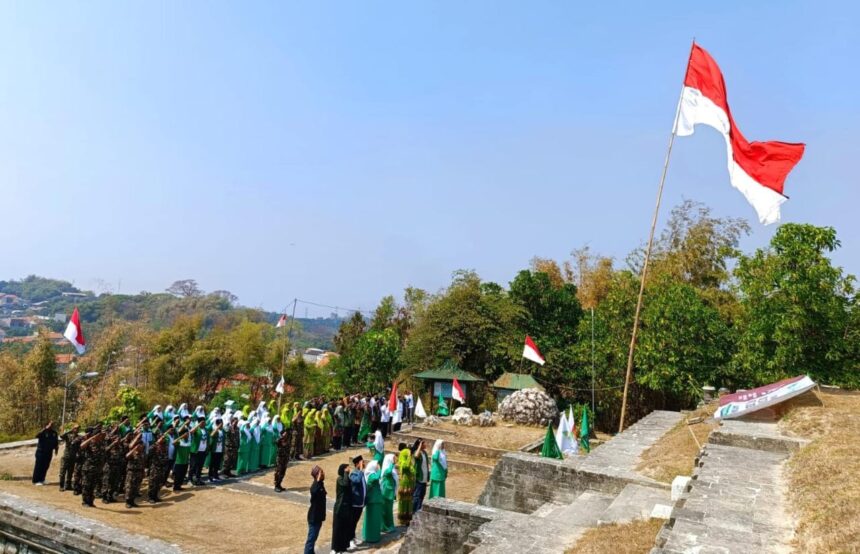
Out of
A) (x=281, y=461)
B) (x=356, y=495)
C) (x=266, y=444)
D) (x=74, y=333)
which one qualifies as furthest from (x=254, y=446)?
(x=74, y=333)

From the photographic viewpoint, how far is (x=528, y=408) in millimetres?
20750

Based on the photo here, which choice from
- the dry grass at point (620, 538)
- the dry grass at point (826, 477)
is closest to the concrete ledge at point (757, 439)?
the dry grass at point (826, 477)

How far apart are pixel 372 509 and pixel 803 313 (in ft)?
41.3

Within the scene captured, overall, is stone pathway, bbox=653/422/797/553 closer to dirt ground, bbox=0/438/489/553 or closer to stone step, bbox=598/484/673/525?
stone step, bbox=598/484/673/525

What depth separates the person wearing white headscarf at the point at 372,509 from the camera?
30.7 feet

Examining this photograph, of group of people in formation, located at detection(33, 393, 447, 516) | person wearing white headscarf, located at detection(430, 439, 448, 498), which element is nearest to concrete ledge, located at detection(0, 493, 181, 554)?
group of people in formation, located at detection(33, 393, 447, 516)

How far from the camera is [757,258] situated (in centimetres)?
1695

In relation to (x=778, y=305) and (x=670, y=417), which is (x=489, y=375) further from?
(x=778, y=305)

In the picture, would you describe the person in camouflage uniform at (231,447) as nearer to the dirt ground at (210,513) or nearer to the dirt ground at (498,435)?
the dirt ground at (210,513)

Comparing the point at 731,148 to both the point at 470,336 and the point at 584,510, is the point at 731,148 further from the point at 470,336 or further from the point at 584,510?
the point at 470,336

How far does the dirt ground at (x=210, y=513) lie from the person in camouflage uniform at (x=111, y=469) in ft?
0.77

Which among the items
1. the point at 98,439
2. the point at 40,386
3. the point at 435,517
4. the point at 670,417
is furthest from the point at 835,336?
the point at 40,386

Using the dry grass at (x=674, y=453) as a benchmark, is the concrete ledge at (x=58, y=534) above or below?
below

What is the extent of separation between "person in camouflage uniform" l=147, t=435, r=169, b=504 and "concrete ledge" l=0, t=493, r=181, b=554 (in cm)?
190
